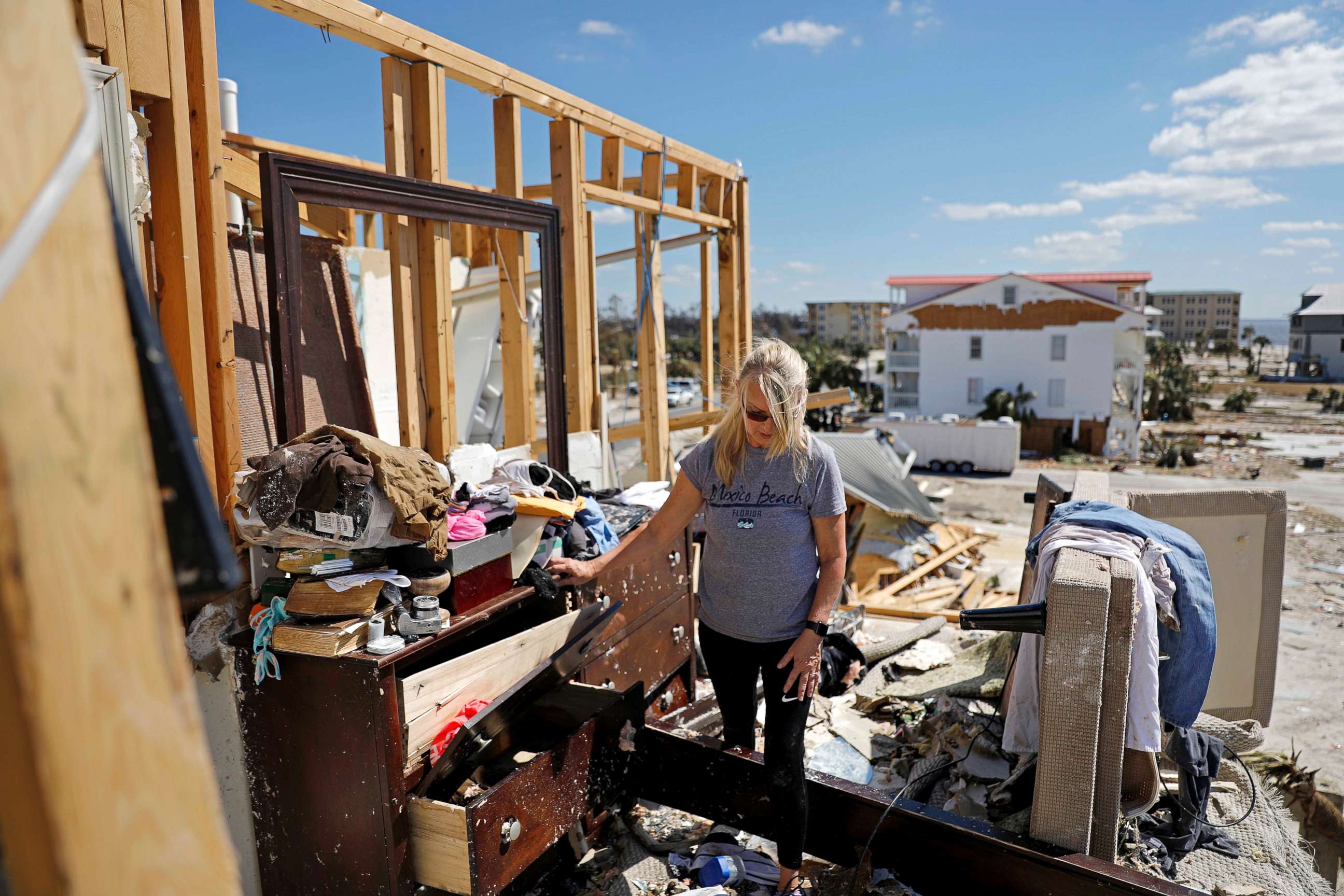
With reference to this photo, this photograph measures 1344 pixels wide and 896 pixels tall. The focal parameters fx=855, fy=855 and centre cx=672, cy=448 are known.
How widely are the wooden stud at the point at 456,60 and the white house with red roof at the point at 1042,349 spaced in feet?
109

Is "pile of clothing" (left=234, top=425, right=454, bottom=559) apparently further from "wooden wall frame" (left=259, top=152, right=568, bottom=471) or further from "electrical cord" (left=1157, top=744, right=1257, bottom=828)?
"electrical cord" (left=1157, top=744, right=1257, bottom=828)

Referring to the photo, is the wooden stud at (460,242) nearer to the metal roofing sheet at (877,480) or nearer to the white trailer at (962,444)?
the metal roofing sheet at (877,480)

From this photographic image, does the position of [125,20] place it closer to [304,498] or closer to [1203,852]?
[304,498]

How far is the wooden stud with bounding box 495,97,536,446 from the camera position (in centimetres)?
475

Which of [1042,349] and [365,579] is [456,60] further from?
[1042,349]

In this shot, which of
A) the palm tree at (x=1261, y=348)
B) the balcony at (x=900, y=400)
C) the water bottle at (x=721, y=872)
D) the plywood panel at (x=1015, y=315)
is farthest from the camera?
the palm tree at (x=1261, y=348)

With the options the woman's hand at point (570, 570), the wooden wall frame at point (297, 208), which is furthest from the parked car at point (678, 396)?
the woman's hand at point (570, 570)

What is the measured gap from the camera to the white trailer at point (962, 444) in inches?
1104

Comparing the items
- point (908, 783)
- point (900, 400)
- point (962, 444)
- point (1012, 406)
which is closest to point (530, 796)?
point (908, 783)

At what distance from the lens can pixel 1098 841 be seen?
301cm

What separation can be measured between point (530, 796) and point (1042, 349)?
121ft

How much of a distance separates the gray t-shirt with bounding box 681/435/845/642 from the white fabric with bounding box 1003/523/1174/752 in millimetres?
913

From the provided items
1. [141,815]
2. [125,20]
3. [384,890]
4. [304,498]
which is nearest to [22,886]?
[141,815]

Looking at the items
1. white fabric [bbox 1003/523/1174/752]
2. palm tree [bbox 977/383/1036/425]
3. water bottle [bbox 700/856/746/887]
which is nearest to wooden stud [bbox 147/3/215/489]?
water bottle [bbox 700/856/746/887]
